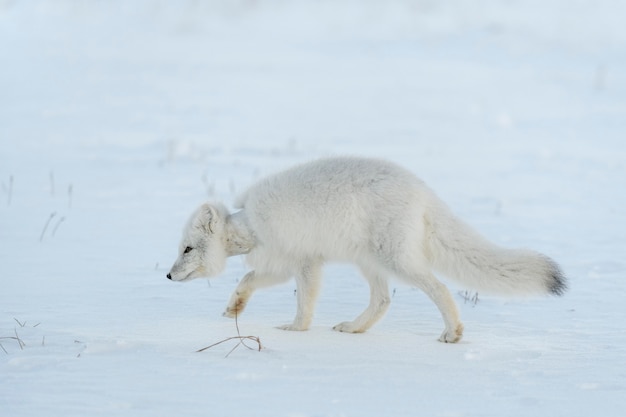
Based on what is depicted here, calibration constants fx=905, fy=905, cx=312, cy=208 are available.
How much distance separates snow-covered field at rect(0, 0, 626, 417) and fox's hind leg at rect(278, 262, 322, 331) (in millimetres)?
88

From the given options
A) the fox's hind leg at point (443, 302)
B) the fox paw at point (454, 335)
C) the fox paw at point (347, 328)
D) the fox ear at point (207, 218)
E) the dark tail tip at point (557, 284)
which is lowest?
the fox paw at point (347, 328)

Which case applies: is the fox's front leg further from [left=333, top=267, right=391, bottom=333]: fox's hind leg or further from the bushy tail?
the bushy tail

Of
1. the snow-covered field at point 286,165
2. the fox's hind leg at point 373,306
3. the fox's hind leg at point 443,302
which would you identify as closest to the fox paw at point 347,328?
the fox's hind leg at point 373,306

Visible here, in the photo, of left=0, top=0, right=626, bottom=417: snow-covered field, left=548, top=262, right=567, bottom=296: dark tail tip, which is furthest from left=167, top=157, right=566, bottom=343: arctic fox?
left=0, top=0, right=626, bottom=417: snow-covered field

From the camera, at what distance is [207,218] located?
4758mm

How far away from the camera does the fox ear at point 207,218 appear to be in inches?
186

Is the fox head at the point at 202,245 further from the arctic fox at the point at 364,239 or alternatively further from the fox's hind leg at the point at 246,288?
the fox's hind leg at the point at 246,288

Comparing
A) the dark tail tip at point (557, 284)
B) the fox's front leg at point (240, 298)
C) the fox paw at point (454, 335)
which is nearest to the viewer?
the dark tail tip at point (557, 284)

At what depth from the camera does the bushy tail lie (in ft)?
13.6

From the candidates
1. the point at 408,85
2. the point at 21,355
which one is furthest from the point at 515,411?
the point at 408,85

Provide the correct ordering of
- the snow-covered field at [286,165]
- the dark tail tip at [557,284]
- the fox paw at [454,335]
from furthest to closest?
the fox paw at [454,335]
the dark tail tip at [557,284]
the snow-covered field at [286,165]

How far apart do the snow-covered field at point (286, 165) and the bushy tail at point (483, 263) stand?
27 cm

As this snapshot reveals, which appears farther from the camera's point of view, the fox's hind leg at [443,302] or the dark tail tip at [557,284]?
the fox's hind leg at [443,302]

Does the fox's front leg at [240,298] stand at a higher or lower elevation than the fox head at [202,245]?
lower
